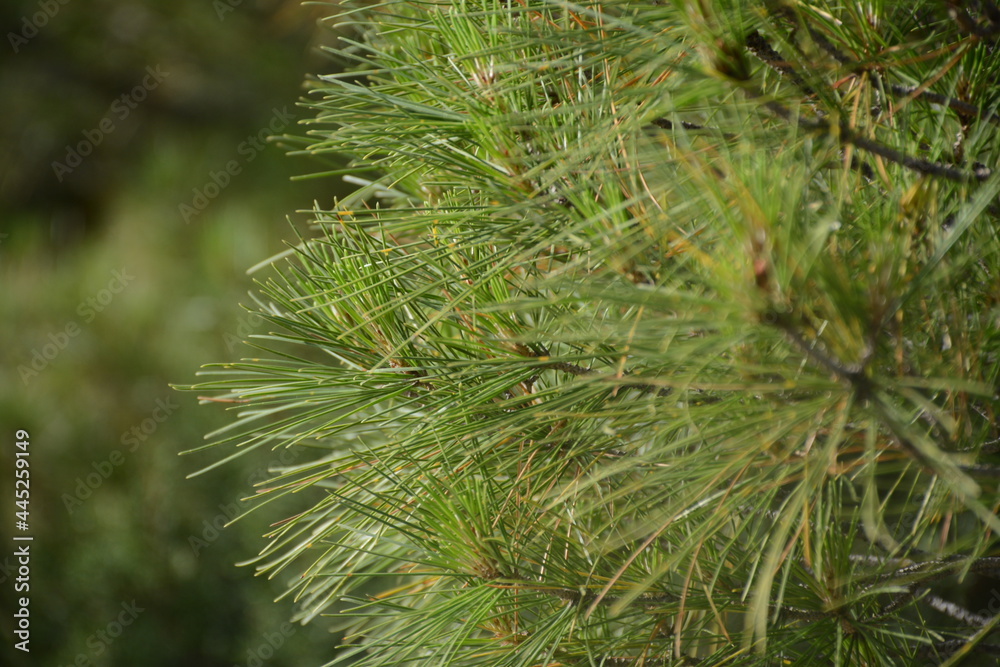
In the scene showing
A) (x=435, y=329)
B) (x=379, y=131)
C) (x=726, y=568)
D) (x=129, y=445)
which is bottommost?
(x=129, y=445)

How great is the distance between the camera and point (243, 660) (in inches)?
43.1

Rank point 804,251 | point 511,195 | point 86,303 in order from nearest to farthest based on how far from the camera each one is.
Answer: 1. point 804,251
2. point 511,195
3. point 86,303

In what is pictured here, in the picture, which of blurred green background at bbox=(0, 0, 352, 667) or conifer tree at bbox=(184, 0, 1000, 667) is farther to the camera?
blurred green background at bbox=(0, 0, 352, 667)

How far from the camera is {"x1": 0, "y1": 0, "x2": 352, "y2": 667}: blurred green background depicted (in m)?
1.10

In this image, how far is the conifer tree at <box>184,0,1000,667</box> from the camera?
0.24m

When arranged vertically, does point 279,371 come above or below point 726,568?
above

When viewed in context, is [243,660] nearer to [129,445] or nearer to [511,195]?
[129,445]

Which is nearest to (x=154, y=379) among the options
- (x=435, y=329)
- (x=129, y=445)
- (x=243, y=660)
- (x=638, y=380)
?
(x=129, y=445)

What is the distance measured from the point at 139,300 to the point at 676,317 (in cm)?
128

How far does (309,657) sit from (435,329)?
821 mm

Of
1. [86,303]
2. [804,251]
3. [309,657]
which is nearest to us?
[804,251]

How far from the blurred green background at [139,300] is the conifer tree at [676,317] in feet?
2.45

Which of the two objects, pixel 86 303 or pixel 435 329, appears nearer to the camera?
pixel 435 329

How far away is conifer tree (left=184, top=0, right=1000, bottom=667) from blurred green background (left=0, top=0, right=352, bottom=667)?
2.45 ft
